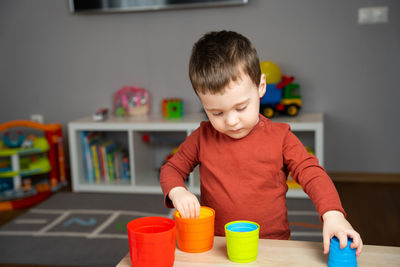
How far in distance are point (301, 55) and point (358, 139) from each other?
687 millimetres

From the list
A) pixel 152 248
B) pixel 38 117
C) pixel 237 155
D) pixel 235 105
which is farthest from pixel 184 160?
pixel 38 117

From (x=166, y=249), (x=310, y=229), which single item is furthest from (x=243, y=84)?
(x=310, y=229)

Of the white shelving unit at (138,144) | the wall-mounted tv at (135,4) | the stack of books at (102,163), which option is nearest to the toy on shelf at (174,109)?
the white shelving unit at (138,144)

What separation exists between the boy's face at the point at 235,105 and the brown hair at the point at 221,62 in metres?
0.01

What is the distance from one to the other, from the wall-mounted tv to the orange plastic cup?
224cm

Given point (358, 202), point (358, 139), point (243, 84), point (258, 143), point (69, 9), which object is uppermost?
point (69, 9)

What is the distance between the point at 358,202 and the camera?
236 cm

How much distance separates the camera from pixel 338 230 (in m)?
0.65

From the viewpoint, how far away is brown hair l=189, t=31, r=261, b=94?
77cm

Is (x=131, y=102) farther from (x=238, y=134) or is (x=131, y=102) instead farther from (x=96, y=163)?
(x=238, y=134)

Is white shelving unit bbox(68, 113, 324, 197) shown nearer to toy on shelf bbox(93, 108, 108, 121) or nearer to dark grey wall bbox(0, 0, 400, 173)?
toy on shelf bbox(93, 108, 108, 121)

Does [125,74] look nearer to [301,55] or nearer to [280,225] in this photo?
[301,55]

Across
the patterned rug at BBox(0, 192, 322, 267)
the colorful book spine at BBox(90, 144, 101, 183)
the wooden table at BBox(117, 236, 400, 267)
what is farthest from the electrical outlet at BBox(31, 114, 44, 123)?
the wooden table at BBox(117, 236, 400, 267)

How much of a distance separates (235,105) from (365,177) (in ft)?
7.47
